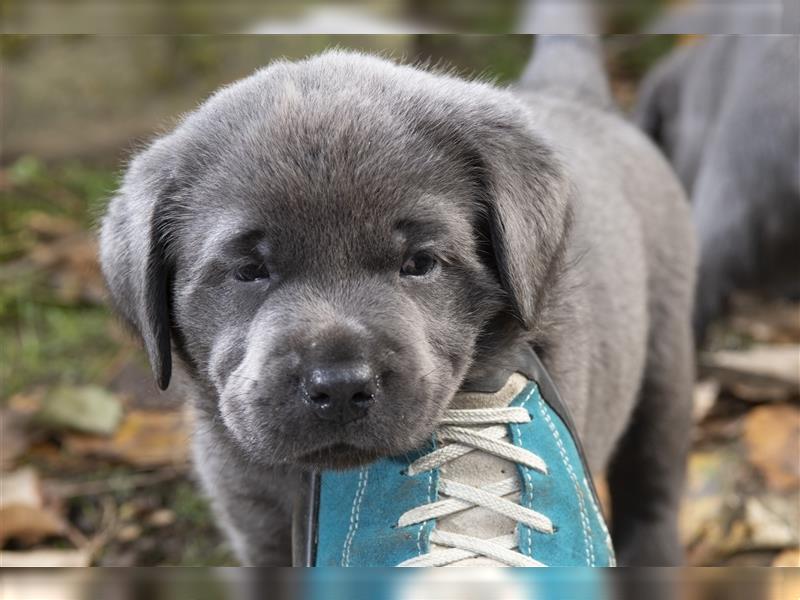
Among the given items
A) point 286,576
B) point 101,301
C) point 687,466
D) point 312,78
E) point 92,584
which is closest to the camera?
point 92,584

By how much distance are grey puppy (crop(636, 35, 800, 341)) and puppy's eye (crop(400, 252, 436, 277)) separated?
2.57 metres

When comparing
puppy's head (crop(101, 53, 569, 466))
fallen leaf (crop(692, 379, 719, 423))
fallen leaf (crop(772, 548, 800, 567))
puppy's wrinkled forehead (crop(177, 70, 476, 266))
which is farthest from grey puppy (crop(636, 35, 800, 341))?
puppy's wrinkled forehead (crop(177, 70, 476, 266))

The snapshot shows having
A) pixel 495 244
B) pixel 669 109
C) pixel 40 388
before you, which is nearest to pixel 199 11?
pixel 495 244

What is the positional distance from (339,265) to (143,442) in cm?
201

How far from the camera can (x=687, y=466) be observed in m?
3.52

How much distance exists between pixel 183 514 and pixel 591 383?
1468mm

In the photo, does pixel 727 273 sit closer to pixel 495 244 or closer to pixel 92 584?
pixel 495 244

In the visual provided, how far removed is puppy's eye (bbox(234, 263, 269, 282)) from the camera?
7.07 ft

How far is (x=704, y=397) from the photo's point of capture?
417cm

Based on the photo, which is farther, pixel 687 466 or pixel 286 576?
pixel 687 466

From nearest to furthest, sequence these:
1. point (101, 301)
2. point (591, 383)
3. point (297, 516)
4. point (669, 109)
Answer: point (297, 516) < point (591, 383) < point (101, 301) < point (669, 109)

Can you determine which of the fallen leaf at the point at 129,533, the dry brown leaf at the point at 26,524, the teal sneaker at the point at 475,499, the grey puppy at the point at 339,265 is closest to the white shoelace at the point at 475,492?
the teal sneaker at the point at 475,499

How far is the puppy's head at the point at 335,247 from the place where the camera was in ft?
6.61

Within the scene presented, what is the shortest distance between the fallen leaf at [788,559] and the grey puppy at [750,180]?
142 centimetres
